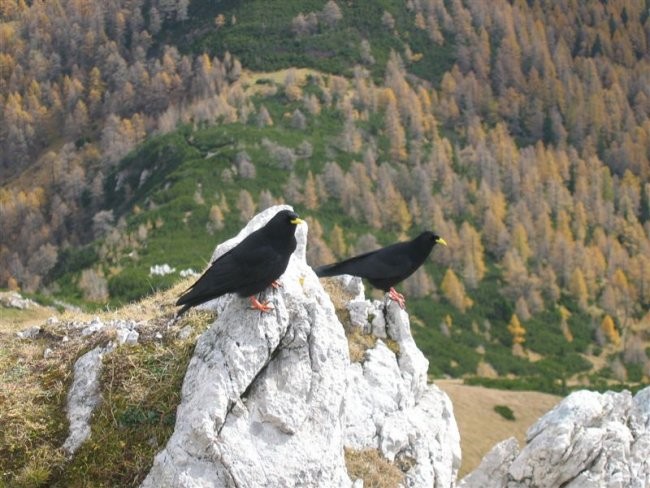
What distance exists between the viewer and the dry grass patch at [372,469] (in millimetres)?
16375

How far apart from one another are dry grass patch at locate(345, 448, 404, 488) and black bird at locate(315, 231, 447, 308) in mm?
3786

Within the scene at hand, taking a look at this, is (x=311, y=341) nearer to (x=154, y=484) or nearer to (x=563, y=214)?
(x=154, y=484)

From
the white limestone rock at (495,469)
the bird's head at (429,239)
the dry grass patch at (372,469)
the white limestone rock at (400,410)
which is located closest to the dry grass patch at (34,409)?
the dry grass patch at (372,469)

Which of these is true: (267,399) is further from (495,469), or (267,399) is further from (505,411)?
(505,411)

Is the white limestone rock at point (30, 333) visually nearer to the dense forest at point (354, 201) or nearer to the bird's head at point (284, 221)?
the bird's head at point (284, 221)

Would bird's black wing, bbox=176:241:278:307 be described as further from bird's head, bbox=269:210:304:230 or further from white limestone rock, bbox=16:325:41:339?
white limestone rock, bbox=16:325:41:339

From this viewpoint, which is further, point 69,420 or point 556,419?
point 556,419

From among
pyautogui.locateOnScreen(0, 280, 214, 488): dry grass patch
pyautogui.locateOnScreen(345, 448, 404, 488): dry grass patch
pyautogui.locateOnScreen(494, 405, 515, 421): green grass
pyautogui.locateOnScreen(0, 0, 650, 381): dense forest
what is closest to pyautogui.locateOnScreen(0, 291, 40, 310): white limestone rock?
pyautogui.locateOnScreen(0, 280, 214, 488): dry grass patch

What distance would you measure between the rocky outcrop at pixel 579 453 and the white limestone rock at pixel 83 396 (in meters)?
A: 15.7

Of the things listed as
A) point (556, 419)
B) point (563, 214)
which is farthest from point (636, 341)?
point (556, 419)

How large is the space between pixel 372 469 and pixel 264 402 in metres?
4.56

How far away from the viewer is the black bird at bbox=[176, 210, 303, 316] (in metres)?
13.2

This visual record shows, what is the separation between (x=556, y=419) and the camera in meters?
26.8

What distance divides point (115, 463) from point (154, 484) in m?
0.91
